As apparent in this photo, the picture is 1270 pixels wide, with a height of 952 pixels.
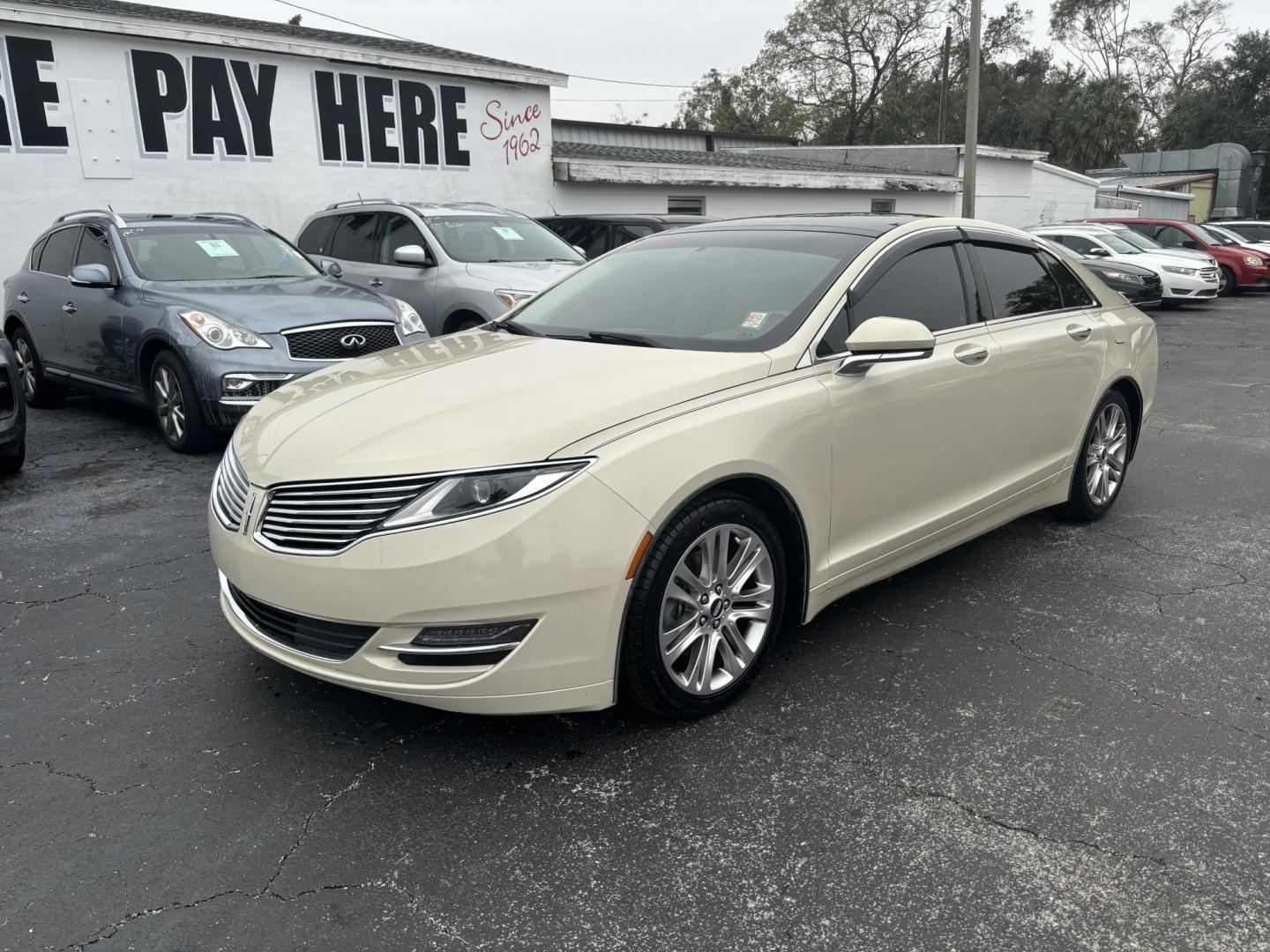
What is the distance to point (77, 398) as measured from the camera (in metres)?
9.36

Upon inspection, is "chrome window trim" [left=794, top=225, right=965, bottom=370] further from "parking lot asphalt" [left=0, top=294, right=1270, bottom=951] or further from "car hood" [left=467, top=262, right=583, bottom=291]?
"car hood" [left=467, top=262, right=583, bottom=291]

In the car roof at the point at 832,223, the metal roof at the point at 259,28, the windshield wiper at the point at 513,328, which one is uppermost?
the metal roof at the point at 259,28

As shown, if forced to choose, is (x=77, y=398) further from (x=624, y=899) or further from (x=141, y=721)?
(x=624, y=899)

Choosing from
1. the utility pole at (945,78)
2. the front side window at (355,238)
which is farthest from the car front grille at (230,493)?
the utility pole at (945,78)

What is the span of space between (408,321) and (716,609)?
4959 millimetres

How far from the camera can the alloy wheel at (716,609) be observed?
3.11 metres

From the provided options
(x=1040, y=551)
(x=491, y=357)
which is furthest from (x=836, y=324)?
(x=1040, y=551)

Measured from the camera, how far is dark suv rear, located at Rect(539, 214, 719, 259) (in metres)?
12.3

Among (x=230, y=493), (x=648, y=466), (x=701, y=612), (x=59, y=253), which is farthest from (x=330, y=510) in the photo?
(x=59, y=253)

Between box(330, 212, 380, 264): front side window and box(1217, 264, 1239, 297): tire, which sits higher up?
box(330, 212, 380, 264): front side window

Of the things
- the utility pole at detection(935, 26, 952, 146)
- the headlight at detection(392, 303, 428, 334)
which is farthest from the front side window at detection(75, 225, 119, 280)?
the utility pole at detection(935, 26, 952, 146)

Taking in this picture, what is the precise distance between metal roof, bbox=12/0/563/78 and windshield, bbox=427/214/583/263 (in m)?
5.80

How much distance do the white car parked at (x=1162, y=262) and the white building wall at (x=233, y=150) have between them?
9.78 meters

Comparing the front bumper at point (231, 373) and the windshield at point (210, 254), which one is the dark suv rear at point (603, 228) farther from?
the front bumper at point (231, 373)
